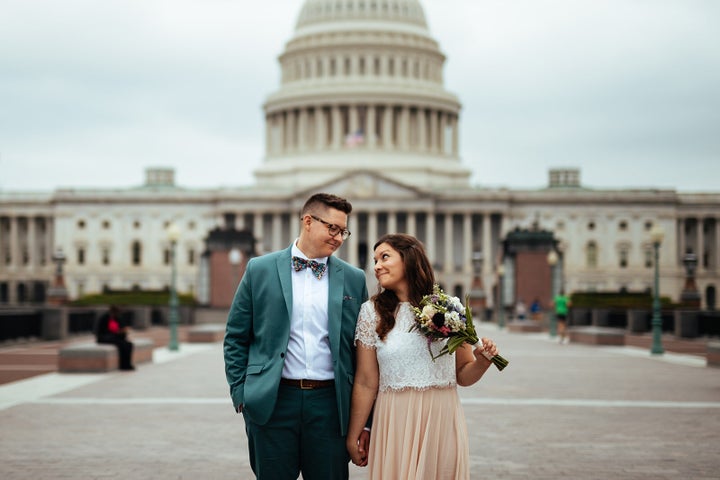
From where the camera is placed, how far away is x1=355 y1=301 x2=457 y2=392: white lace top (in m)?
8.02

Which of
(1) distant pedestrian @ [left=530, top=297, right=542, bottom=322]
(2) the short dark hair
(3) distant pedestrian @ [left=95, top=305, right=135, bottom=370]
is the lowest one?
(1) distant pedestrian @ [left=530, top=297, right=542, bottom=322]

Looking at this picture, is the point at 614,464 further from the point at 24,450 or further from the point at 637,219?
the point at 637,219

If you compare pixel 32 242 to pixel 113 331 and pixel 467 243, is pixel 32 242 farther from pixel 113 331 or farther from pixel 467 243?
pixel 113 331

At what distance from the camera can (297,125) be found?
134 meters

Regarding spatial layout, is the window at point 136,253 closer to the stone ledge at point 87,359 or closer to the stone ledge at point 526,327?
the stone ledge at point 526,327

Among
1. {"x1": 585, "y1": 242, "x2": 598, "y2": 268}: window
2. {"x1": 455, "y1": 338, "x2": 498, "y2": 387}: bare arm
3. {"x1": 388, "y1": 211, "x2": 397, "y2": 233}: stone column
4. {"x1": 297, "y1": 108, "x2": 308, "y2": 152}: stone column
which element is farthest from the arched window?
{"x1": 455, "y1": 338, "x2": 498, "y2": 387}: bare arm

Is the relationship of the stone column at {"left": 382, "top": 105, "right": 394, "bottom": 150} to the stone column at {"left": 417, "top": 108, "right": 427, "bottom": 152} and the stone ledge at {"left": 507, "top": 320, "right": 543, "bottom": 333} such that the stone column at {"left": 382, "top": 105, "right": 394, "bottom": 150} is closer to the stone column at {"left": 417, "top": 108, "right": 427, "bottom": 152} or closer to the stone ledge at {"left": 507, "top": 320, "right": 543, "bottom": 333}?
the stone column at {"left": 417, "top": 108, "right": 427, "bottom": 152}

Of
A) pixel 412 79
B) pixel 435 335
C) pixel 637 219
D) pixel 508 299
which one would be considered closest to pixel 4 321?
pixel 435 335

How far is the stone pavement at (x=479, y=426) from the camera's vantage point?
12039mm

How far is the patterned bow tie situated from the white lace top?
43cm

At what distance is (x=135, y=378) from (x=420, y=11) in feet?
395

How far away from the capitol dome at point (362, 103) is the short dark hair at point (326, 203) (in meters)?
117

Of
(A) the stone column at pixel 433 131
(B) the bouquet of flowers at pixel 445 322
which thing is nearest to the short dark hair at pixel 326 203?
(B) the bouquet of flowers at pixel 445 322

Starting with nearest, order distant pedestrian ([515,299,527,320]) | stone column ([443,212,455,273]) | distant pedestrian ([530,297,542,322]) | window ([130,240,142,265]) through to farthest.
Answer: distant pedestrian ([530,297,542,322])
distant pedestrian ([515,299,527,320])
stone column ([443,212,455,273])
window ([130,240,142,265])
